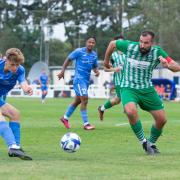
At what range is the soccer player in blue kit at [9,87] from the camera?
10.7 m

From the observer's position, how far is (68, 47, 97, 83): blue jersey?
18.1m

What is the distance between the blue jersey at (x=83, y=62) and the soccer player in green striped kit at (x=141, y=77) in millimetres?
5984

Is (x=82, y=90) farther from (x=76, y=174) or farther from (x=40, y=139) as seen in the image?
(x=76, y=174)

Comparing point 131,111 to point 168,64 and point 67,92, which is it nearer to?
point 168,64

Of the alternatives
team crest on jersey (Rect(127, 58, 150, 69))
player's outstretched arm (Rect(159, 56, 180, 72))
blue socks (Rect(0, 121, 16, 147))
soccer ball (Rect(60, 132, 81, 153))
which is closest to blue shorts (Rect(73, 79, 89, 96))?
team crest on jersey (Rect(127, 58, 150, 69))

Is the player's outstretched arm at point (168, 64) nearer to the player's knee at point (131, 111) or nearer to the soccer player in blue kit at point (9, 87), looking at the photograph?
the player's knee at point (131, 111)

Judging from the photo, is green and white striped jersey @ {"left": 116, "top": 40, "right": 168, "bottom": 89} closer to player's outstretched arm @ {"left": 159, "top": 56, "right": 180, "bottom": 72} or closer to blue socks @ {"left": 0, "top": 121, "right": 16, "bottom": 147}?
player's outstretched arm @ {"left": 159, "top": 56, "right": 180, "bottom": 72}

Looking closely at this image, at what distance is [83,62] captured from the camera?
1812 cm

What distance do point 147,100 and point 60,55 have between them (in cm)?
8757

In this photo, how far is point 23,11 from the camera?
88375mm

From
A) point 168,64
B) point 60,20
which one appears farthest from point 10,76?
point 60,20

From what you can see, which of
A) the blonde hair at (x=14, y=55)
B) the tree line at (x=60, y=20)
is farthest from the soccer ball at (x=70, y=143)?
→ the tree line at (x=60, y=20)

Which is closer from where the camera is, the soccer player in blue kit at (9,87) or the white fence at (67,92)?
the soccer player in blue kit at (9,87)

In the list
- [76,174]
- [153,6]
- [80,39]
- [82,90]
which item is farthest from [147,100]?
[80,39]
